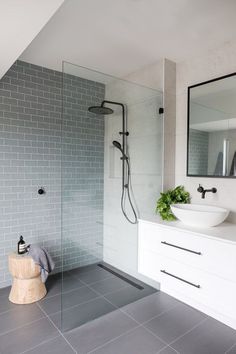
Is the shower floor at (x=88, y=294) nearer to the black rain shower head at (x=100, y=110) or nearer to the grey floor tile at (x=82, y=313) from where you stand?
the grey floor tile at (x=82, y=313)

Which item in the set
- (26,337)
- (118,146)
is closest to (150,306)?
(26,337)

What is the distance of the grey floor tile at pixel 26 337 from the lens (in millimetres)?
1740

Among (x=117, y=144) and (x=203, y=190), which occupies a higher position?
(x=117, y=144)

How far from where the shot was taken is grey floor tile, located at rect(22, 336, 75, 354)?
1698 millimetres

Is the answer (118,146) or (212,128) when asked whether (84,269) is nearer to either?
(118,146)

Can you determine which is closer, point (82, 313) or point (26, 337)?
point (26, 337)

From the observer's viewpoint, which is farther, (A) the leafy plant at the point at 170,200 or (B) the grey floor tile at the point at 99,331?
(A) the leafy plant at the point at 170,200

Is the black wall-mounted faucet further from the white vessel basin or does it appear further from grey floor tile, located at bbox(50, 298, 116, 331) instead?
grey floor tile, located at bbox(50, 298, 116, 331)

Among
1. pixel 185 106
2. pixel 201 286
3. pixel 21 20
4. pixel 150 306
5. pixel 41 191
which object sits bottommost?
pixel 150 306

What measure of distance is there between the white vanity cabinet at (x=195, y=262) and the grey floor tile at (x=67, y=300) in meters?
0.58

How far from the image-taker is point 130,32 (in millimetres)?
2045

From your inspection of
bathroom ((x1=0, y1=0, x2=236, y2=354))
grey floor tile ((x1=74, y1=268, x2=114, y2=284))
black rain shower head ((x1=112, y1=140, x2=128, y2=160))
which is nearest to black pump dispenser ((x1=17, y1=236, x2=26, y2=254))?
bathroom ((x1=0, y1=0, x2=236, y2=354))

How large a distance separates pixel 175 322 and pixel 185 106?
6.97ft

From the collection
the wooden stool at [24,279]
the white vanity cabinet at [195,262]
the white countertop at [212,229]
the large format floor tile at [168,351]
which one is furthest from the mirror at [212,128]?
the wooden stool at [24,279]
